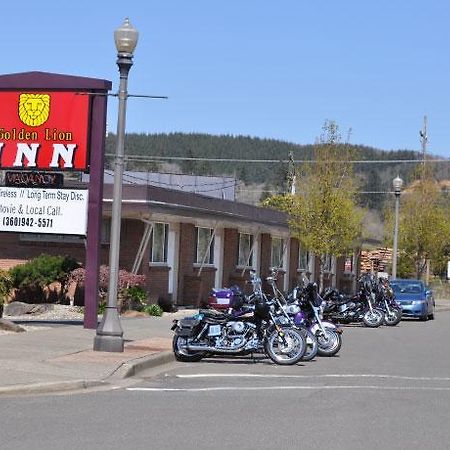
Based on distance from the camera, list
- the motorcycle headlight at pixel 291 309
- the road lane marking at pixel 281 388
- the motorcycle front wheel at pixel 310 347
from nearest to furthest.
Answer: the road lane marking at pixel 281 388, the motorcycle front wheel at pixel 310 347, the motorcycle headlight at pixel 291 309

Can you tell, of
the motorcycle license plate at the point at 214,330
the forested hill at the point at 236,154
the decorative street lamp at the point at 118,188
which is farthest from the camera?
the forested hill at the point at 236,154

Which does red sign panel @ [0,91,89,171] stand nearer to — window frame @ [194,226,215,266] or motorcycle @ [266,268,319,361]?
motorcycle @ [266,268,319,361]

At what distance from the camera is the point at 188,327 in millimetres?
16953

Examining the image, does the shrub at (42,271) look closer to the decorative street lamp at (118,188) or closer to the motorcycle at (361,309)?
the motorcycle at (361,309)

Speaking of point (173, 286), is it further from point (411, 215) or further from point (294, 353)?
point (411, 215)

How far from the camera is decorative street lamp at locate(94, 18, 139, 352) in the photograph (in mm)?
17125

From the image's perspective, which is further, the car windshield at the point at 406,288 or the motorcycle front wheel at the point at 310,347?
the car windshield at the point at 406,288

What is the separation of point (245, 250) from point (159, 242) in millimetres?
8373

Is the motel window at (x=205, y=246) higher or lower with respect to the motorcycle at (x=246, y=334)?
higher

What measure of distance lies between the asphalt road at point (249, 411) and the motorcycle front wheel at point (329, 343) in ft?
3.98

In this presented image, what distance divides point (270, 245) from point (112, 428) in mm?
31564

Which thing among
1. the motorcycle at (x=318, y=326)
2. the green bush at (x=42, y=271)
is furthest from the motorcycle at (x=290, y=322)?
the green bush at (x=42, y=271)

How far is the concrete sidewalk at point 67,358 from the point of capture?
13.4 m

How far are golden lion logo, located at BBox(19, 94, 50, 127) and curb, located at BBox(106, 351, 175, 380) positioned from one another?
6219mm
